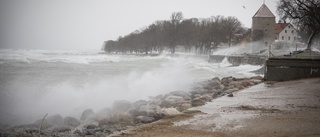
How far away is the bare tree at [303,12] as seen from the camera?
95.8 ft

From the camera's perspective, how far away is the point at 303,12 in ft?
103

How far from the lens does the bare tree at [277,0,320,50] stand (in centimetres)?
2919

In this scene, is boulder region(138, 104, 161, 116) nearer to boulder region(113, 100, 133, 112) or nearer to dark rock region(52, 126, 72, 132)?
boulder region(113, 100, 133, 112)

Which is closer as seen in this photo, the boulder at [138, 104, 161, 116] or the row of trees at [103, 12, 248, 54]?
the boulder at [138, 104, 161, 116]

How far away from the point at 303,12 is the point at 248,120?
93.1 feet

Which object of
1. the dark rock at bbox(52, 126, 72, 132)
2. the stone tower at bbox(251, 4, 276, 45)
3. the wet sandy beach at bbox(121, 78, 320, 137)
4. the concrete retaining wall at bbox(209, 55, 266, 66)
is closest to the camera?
the wet sandy beach at bbox(121, 78, 320, 137)

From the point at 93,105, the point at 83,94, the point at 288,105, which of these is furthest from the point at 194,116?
the point at 83,94

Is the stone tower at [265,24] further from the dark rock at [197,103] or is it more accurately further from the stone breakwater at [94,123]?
the stone breakwater at [94,123]

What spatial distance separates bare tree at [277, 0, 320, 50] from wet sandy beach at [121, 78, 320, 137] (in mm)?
21958

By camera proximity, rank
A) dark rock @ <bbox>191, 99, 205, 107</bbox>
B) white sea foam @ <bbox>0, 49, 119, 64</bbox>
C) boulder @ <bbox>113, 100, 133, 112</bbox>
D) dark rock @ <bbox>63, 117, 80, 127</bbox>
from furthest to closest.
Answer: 1. white sea foam @ <bbox>0, 49, 119, 64</bbox>
2. boulder @ <bbox>113, 100, 133, 112</bbox>
3. dark rock @ <bbox>191, 99, 205, 107</bbox>
4. dark rock @ <bbox>63, 117, 80, 127</bbox>

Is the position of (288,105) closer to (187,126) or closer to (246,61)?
(187,126)

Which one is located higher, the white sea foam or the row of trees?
the row of trees

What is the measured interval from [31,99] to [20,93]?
2.27m

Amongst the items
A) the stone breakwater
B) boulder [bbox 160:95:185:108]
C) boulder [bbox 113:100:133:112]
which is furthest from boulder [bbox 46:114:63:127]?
boulder [bbox 160:95:185:108]
